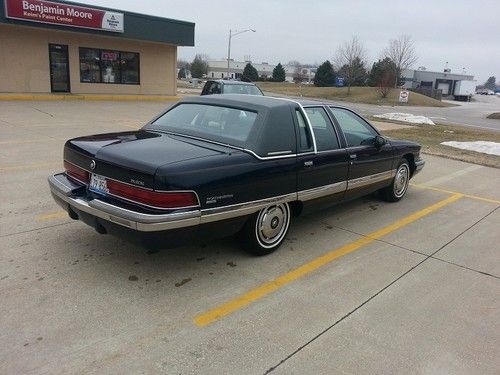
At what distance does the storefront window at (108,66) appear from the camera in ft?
73.9

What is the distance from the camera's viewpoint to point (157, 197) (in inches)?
137

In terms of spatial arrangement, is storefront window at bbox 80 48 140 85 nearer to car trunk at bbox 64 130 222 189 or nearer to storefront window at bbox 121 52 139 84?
storefront window at bbox 121 52 139 84

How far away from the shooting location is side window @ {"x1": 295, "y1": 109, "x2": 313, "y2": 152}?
466cm

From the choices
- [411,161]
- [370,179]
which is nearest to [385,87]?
[411,161]

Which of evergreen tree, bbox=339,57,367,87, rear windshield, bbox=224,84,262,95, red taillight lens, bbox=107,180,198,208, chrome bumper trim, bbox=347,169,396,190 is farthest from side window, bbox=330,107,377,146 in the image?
evergreen tree, bbox=339,57,367,87

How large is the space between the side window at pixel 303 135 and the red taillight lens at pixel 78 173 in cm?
214

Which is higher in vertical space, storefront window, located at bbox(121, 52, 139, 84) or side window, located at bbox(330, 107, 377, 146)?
storefront window, located at bbox(121, 52, 139, 84)

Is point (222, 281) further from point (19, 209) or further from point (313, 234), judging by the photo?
point (19, 209)

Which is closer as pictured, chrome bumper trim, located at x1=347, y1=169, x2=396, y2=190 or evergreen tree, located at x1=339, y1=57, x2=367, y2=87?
chrome bumper trim, located at x1=347, y1=169, x2=396, y2=190

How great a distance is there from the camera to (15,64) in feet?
66.5

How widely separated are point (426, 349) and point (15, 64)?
22087 millimetres

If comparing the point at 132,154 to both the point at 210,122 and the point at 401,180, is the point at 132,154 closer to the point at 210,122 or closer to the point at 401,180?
the point at 210,122

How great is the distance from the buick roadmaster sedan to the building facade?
17.4 m

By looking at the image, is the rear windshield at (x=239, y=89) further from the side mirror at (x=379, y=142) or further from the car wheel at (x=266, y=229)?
the car wheel at (x=266, y=229)
